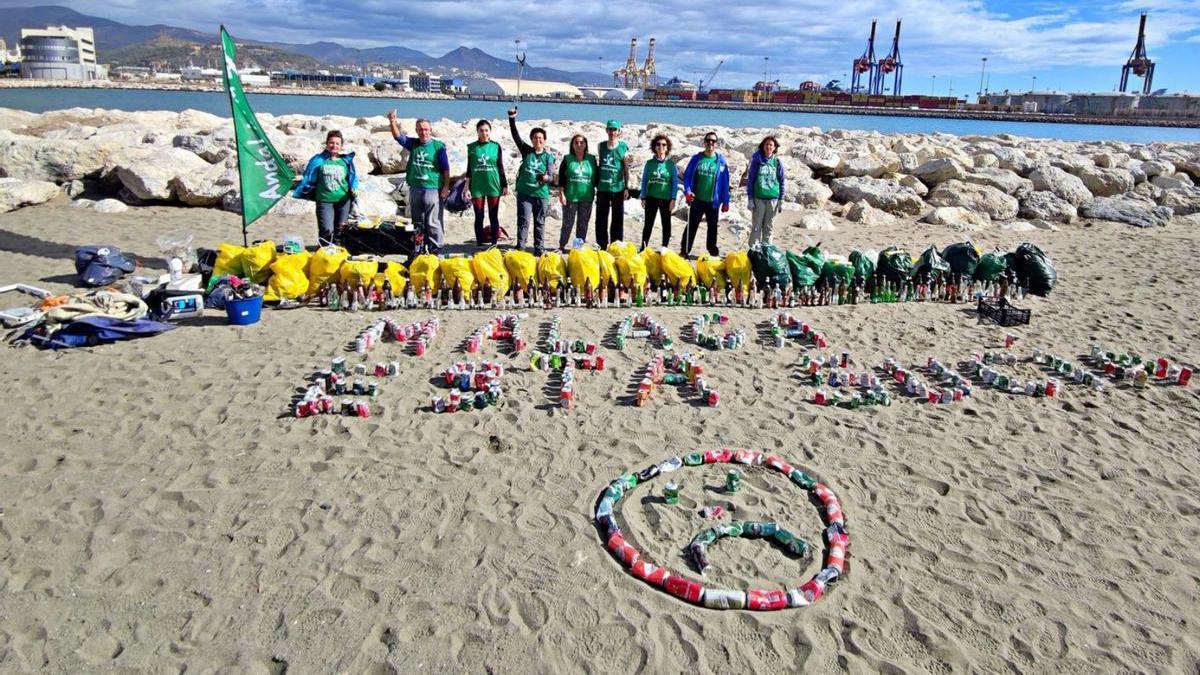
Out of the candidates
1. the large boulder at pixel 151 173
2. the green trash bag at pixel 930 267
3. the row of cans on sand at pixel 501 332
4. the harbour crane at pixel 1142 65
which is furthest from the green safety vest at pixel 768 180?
the harbour crane at pixel 1142 65

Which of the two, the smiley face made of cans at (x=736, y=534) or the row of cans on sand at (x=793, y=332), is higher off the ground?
the row of cans on sand at (x=793, y=332)

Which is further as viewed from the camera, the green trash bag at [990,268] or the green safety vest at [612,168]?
Result: the green safety vest at [612,168]

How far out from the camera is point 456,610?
4.09 m

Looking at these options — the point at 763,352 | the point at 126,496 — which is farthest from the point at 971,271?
the point at 126,496

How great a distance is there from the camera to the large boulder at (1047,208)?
17.0 meters

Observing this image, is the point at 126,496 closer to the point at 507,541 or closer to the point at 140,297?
the point at 507,541

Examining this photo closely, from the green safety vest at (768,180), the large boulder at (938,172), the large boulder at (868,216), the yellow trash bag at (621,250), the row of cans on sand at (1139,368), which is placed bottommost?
the row of cans on sand at (1139,368)

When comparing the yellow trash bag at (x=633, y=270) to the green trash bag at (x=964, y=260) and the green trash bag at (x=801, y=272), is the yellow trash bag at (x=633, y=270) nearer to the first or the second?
the green trash bag at (x=801, y=272)

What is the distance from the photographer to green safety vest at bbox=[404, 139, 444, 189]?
10406mm

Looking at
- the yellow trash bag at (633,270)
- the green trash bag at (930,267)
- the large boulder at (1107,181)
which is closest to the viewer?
the yellow trash bag at (633,270)

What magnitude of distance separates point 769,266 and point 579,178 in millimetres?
3159

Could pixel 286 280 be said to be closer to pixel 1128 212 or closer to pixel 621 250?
pixel 621 250

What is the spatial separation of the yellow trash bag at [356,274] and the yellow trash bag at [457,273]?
88 centimetres

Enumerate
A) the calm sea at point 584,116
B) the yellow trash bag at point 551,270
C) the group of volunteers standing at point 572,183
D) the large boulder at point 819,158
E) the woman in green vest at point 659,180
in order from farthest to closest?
the calm sea at point 584,116 < the large boulder at point 819,158 < the woman in green vest at point 659,180 < the group of volunteers standing at point 572,183 < the yellow trash bag at point 551,270
